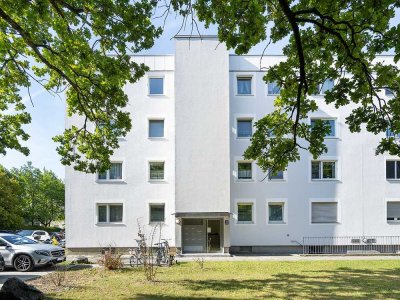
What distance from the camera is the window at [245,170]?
26.8m

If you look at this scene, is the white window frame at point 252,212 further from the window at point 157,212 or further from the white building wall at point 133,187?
the window at point 157,212

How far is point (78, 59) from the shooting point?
1073cm

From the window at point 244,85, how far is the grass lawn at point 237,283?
12912mm

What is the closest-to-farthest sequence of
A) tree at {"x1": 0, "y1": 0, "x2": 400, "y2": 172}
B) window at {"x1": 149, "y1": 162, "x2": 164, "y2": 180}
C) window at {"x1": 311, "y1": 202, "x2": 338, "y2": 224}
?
tree at {"x1": 0, "y1": 0, "x2": 400, "y2": 172}
window at {"x1": 311, "y1": 202, "x2": 338, "y2": 224}
window at {"x1": 149, "y1": 162, "x2": 164, "y2": 180}

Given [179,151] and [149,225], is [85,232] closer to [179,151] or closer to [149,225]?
[149,225]

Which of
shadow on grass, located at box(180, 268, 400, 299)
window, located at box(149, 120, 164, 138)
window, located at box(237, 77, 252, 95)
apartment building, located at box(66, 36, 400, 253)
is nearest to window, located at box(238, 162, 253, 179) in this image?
apartment building, located at box(66, 36, 400, 253)

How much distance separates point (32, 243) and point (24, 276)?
10.4 ft

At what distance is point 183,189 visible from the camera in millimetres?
25016

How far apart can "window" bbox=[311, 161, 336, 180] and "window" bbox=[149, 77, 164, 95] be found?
1181 centimetres

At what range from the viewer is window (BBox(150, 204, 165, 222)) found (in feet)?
86.9

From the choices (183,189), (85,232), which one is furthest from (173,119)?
(85,232)

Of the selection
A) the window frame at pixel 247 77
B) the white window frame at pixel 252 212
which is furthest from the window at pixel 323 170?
the window frame at pixel 247 77

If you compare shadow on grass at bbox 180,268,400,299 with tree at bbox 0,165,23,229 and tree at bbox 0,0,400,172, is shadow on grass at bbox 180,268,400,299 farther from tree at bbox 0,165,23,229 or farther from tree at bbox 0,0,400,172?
tree at bbox 0,165,23,229

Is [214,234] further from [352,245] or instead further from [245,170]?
[352,245]
